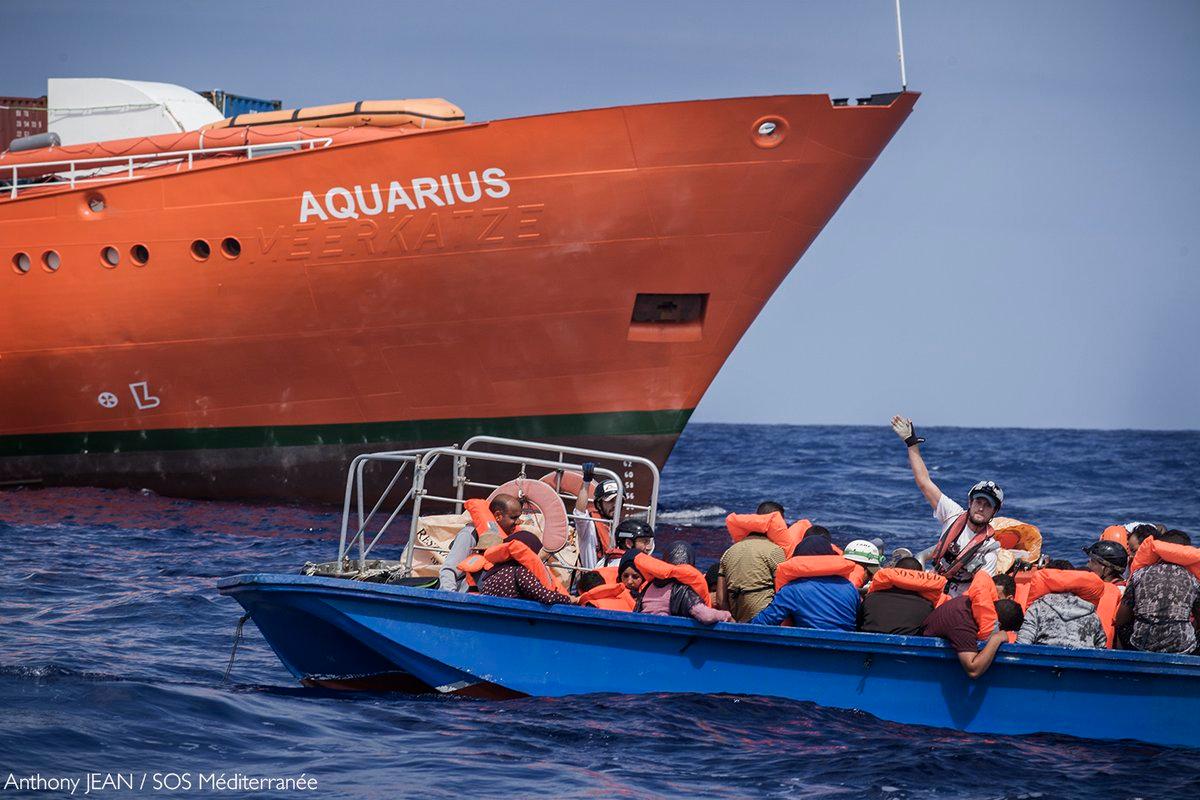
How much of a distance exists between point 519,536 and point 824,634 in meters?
2.47

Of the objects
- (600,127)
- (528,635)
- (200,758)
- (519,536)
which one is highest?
(600,127)

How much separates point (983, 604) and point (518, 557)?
350 centimetres

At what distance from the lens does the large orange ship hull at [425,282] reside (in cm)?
2022

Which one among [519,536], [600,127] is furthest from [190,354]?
[519,536]

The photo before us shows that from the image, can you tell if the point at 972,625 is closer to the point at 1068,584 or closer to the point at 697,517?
the point at 1068,584

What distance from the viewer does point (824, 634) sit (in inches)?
→ 402

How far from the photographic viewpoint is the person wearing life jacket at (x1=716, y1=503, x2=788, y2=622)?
36.1 feet

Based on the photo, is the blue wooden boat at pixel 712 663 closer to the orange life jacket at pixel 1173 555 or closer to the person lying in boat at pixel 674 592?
the person lying in boat at pixel 674 592

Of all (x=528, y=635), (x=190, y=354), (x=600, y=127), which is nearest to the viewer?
(x=528, y=635)

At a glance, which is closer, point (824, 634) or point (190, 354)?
point (824, 634)

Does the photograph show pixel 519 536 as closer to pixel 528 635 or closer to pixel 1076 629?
pixel 528 635

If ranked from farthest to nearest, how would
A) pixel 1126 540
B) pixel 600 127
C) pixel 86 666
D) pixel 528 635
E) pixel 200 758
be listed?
pixel 600 127, pixel 1126 540, pixel 86 666, pixel 528 635, pixel 200 758

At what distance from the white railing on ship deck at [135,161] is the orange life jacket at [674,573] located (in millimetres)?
12228

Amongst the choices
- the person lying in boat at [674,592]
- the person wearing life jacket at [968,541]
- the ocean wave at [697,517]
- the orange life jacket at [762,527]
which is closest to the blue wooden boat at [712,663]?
the person lying in boat at [674,592]
